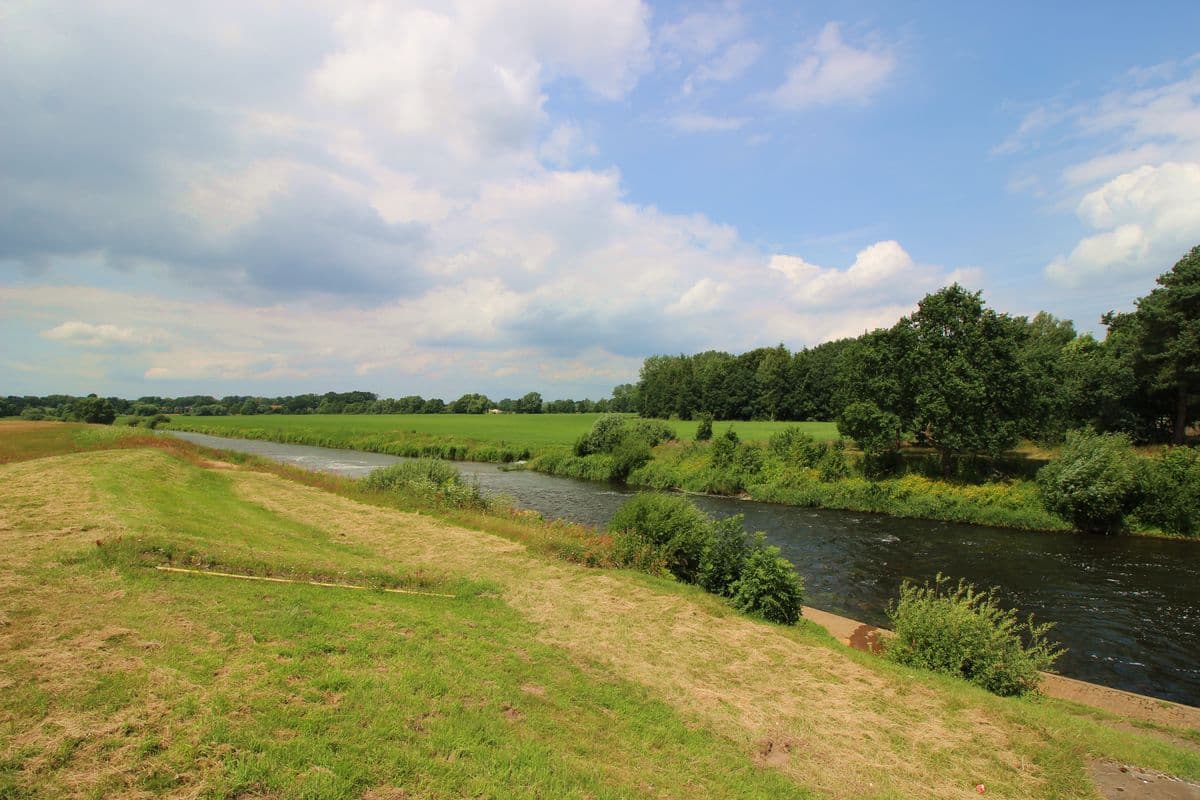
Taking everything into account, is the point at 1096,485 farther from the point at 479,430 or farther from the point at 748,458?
the point at 479,430

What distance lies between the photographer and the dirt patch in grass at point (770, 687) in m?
6.99

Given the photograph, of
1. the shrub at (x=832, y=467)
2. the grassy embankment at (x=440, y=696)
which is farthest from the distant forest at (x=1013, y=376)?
the grassy embankment at (x=440, y=696)

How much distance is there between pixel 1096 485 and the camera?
Result: 2627cm

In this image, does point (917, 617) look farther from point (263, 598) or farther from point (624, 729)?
point (263, 598)

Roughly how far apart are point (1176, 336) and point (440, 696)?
1779 inches

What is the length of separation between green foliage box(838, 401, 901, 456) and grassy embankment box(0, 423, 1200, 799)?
25.9 meters

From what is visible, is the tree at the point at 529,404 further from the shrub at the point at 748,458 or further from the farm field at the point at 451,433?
the shrub at the point at 748,458

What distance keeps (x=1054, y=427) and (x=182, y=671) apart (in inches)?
→ 1869

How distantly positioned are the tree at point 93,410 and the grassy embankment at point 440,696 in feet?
231

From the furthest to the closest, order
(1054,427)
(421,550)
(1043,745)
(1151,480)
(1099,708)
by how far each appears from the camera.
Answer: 1. (1054,427)
2. (1151,480)
3. (421,550)
4. (1099,708)
5. (1043,745)

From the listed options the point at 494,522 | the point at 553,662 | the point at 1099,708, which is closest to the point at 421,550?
the point at 494,522

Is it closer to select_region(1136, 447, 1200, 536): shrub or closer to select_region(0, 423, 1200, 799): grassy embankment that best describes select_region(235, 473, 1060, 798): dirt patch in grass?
select_region(0, 423, 1200, 799): grassy embankment

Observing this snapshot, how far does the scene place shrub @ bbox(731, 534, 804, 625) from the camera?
12.8m

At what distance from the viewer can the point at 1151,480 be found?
26.4 metres
